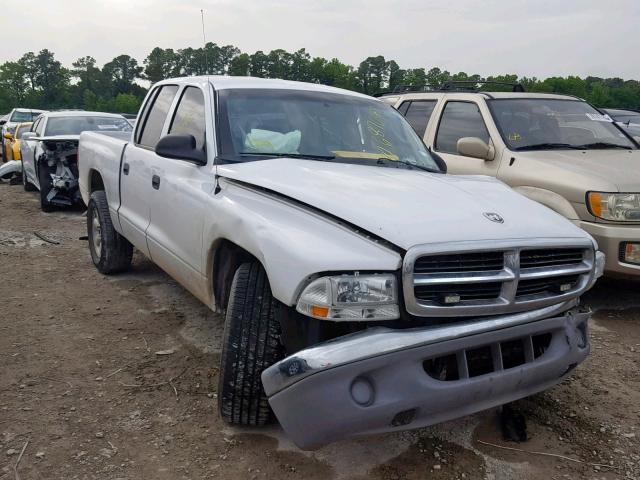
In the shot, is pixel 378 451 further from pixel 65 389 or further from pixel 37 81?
pixel 37 81

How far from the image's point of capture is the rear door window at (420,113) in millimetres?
6809

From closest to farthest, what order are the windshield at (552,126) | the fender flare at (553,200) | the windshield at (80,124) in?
the fender flare at (553,200), the windshield at (552,126), the windshield at (80,124)

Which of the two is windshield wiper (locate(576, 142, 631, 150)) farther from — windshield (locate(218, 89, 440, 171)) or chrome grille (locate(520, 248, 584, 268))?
chrome grille (locate(520, 248, 584, 268))

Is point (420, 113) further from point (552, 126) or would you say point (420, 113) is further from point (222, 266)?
point (222, 266)

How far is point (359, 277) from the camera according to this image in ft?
7.98

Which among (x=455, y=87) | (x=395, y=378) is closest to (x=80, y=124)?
(x=455, y=87)

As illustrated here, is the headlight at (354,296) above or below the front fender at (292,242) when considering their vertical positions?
below

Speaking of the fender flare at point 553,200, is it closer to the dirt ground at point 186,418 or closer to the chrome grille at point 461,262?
the dirt ground at point 186,418

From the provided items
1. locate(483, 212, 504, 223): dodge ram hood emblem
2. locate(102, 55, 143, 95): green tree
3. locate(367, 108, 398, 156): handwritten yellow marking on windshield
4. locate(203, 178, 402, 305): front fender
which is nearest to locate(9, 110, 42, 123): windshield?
locate(367, 108, 398, 156): handwritten yellow marking on windshield

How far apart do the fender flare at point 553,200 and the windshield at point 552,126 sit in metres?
0.60

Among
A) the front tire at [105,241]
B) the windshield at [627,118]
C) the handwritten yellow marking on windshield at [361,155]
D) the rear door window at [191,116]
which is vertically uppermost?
the rear door window at [191,116]

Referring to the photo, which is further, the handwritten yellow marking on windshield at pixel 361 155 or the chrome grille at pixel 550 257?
the handwritten yellow marking on windshield at pixel 361 155

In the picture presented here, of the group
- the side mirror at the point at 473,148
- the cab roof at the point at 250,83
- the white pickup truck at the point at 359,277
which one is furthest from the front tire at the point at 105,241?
the side mirror at the point at 473,148

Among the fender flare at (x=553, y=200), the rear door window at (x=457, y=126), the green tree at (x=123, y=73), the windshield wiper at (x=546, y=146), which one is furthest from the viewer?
the green tree at (x=123, y=73)
